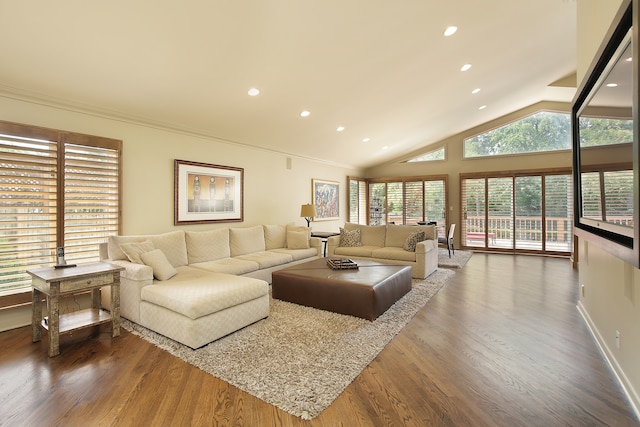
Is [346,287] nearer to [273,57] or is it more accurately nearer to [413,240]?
[413,240]

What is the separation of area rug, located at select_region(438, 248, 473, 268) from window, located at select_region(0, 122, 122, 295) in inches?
226

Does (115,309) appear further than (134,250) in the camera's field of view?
No

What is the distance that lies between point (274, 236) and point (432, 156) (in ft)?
18.6

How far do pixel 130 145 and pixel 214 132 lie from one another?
1.31 meters

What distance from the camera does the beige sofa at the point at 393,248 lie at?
16.6 feet

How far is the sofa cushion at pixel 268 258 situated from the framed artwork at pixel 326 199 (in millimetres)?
2603

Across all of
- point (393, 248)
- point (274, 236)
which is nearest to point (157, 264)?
point (274, 236)

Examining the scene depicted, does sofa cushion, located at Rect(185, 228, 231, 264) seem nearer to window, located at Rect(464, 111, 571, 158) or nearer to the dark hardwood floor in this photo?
the dark hardwood floor

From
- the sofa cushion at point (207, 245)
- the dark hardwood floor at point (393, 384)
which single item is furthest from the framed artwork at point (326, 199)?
the dark hardwood floor at point (393, 384)

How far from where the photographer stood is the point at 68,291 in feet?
8.54

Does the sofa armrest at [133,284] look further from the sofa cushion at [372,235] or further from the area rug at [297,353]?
the sofa cushion at [372,235]

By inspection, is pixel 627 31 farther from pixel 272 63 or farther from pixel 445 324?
pixel 272 63

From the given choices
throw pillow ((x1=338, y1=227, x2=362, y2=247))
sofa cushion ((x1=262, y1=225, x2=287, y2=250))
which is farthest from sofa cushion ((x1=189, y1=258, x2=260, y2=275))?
throw pillow ((x1=338, y1=227, x2=362, y2=247))

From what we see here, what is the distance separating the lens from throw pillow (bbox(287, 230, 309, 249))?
5574 millimetres
